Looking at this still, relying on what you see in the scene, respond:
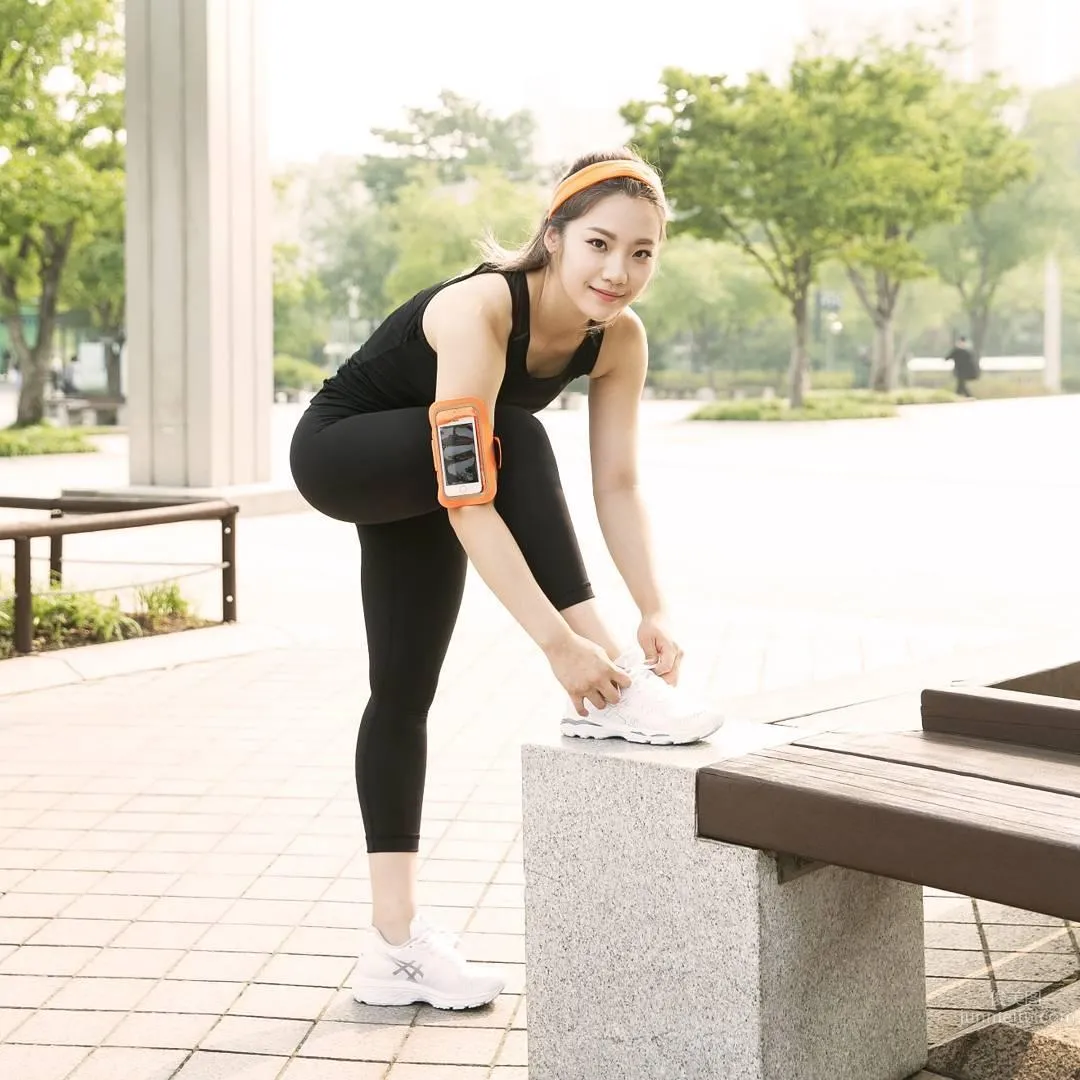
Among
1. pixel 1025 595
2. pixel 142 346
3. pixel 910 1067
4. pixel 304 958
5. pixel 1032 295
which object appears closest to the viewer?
pixel 910 1067

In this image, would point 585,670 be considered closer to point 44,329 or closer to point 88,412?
point 44,329

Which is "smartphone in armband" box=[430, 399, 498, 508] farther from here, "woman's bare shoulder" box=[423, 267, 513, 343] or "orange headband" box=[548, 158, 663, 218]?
"orange headband" box=[548, 158, 663, 218]

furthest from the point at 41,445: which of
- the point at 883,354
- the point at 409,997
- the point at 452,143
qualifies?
the point at 452,143

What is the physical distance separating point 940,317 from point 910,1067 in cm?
6001

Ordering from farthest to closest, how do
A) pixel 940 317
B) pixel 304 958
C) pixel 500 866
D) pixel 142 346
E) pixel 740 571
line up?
1. pixel 940 317
2. pixel 142 346
3. pixel 740 571
4. pixel 500 866
5. pixel 304 958

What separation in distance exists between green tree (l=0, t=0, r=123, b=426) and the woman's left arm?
82.4 ft

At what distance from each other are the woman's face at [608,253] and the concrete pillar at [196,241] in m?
11.9

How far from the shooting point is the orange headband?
2.64 meters

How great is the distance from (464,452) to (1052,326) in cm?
5110

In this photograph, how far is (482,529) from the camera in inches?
101

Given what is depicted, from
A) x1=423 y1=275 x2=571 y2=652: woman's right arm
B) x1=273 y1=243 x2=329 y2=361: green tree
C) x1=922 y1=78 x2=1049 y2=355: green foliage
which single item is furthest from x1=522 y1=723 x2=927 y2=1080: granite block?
x1=273 y1=243 x2=329 y2=361: green tree

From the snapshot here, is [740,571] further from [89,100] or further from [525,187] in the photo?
[525,187]

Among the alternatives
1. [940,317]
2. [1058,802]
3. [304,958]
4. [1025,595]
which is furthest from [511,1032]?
[940,317]

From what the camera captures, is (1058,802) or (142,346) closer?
(1058,802)
